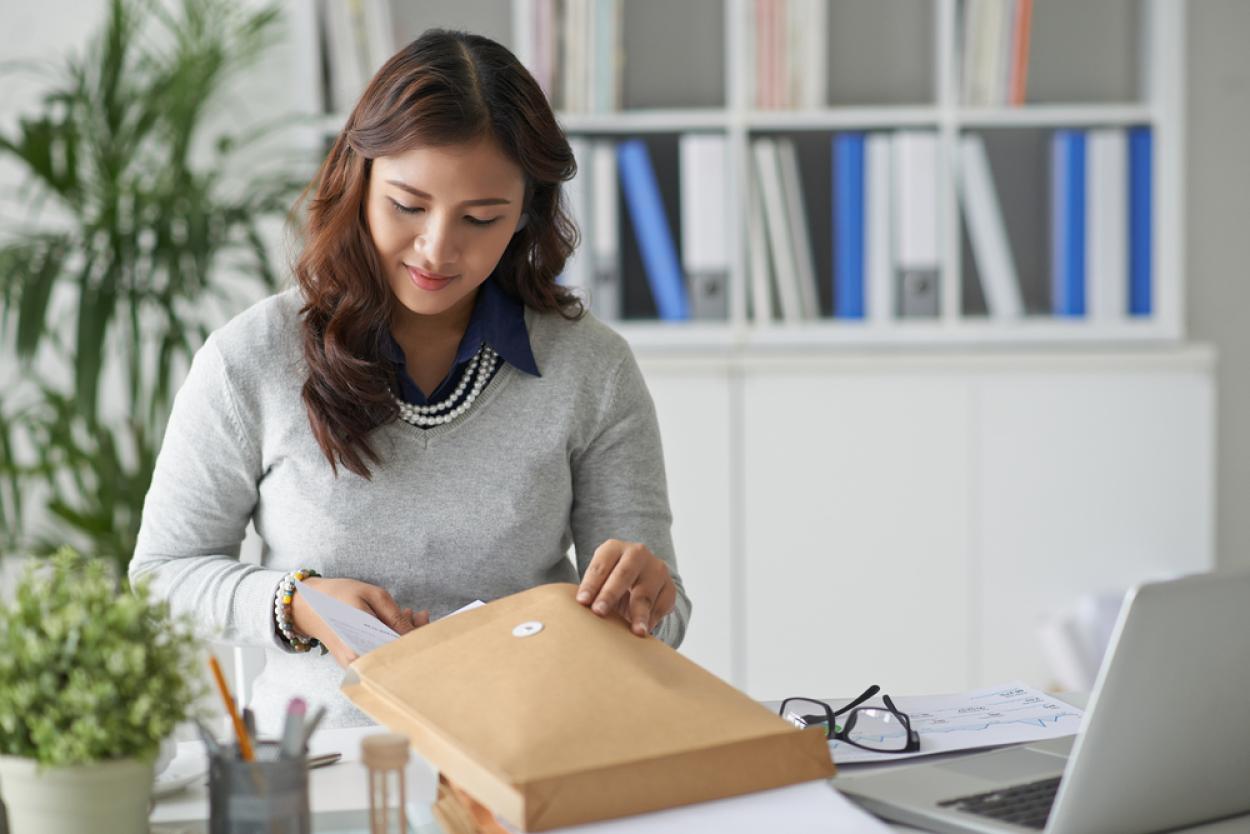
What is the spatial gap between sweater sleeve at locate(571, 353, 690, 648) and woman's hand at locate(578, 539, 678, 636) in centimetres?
31

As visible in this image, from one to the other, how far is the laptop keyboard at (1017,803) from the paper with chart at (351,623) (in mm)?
427

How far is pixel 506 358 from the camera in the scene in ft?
5.10

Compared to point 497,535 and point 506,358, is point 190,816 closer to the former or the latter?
point 497,535

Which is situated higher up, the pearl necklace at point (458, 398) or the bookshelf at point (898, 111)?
the bookshelf at point (898, 111)

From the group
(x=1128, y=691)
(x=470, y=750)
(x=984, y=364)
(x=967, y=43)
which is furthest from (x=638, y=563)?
(x=967, y=43)

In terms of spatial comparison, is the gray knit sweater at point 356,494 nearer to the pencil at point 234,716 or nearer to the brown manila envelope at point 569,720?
the brown manila envelope at point 569,720

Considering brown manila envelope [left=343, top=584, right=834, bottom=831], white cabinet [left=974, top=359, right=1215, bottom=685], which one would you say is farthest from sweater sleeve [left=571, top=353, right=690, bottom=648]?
white cabinet [left=974, top=359, right=1215, bottom=685]

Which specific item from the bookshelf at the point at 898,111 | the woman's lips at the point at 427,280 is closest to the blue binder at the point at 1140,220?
the bookshelf at the point at 898,111

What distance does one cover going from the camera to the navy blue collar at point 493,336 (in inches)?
60.6

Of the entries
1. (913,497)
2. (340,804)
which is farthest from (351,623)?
(913,497)

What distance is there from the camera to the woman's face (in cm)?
139

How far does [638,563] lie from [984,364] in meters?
1.77

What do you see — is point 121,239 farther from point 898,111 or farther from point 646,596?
point 646,596

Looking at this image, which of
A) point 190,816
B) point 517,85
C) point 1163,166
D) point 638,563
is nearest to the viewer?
point 190,816
